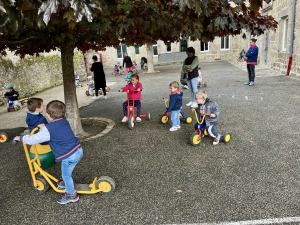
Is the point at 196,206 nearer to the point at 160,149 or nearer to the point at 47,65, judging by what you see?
the point at 160,149

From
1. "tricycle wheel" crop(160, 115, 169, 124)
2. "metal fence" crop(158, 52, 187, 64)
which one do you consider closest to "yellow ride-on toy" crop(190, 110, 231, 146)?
"tricycle wheel" crop(160, 115, 169, 124)

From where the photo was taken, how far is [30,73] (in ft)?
42.4

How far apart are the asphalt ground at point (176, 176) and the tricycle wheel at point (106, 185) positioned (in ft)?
0.28

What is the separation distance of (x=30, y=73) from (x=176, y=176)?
11167 mm

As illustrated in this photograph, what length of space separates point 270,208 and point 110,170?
231 cm

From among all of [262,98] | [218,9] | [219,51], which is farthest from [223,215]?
[219,51]

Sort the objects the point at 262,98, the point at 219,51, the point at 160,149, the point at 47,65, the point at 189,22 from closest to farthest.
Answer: the point at 189,22, the point at 160,149, the point at 262,98, the point at 47,65, the point at 219,51

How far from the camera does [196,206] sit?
3.19m

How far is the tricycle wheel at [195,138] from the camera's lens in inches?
194

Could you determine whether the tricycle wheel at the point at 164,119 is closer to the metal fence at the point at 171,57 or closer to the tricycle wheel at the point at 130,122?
the tricycle wheel at the point at 130,122

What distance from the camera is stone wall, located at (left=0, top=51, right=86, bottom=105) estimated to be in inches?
439

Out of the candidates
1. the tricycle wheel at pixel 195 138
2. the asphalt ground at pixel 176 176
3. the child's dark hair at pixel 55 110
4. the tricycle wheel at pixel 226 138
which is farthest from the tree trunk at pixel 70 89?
the tricycle wheel at pixel 226 138

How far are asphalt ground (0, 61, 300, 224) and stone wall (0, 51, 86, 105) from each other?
5.46 meters

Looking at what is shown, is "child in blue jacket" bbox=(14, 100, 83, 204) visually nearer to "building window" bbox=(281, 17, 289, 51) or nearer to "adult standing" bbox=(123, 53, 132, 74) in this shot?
"building window" bbox=(281, 17, 289, 51)
